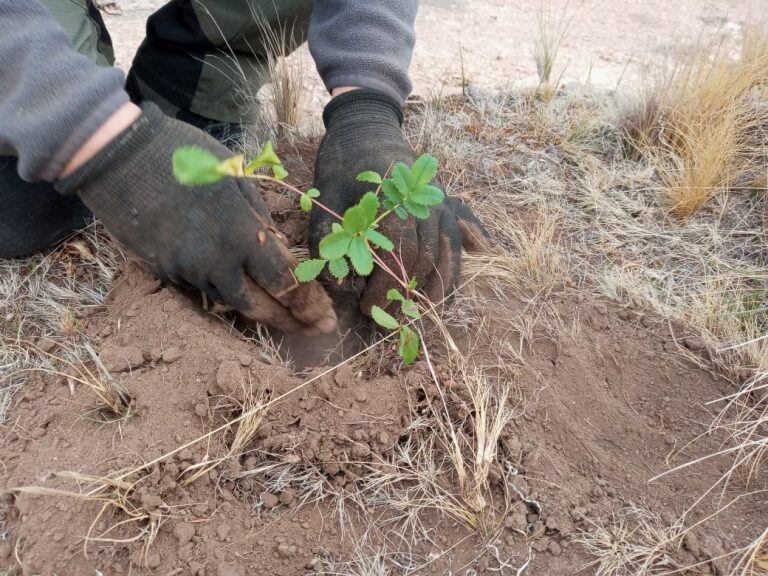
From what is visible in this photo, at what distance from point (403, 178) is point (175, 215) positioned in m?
0.59

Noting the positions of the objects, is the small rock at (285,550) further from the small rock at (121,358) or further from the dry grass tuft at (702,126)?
the dry grass tuft at (702,126)

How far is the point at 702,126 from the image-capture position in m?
2.29

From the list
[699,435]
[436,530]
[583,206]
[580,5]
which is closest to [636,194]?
[583,206]

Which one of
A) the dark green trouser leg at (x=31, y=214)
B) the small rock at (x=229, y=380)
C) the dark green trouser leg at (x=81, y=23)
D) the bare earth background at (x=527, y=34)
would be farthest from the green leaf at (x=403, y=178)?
the bare earth background at (x=527, y=34)

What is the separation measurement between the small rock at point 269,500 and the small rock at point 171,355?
0.40m

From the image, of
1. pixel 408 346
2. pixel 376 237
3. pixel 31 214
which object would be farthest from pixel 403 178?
pixel 31 214

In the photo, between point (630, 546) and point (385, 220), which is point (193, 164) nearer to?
point (385, 220)

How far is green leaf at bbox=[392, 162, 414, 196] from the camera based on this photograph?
1289 millimetres

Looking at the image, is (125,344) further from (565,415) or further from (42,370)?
(565,415)

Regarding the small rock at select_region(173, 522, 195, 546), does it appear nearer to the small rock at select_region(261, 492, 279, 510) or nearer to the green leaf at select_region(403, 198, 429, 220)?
the small rock at select_region(261, 492, 279, 510)

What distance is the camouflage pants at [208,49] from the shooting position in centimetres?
250

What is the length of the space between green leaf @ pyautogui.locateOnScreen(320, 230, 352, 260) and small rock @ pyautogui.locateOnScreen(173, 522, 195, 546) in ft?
2.07

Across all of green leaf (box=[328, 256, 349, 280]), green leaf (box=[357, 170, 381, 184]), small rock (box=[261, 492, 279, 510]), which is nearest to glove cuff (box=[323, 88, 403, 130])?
green leaf (box=[357, 170, 381, 184])

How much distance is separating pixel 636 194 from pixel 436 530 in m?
1.56
